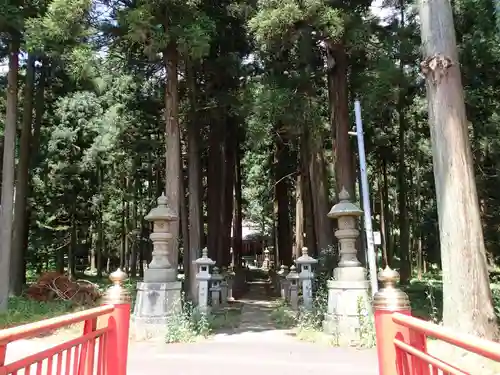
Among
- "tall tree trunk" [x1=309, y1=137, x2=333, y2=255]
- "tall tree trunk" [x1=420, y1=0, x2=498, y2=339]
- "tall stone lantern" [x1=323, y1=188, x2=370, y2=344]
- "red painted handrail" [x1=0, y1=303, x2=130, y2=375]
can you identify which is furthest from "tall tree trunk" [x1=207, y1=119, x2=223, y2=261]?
"red painted handrail" [x1=0, y1=303, x2=130, y2=375]

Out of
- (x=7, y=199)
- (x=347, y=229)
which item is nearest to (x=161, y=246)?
(x=347, y=229)

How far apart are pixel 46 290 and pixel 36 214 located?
1003cm

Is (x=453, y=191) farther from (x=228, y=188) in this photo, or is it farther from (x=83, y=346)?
(x=228, y=188)

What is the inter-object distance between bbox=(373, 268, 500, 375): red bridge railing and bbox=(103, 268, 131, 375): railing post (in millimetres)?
2127

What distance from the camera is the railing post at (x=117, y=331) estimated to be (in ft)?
12.2

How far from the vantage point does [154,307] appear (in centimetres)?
880

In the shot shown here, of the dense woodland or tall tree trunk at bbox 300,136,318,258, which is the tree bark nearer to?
the dense woodland

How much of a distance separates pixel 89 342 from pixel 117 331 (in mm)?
611

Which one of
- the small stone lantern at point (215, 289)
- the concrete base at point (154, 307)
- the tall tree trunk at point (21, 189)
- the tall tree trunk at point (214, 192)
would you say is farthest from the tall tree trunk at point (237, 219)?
the concrete base at point (154, 307)

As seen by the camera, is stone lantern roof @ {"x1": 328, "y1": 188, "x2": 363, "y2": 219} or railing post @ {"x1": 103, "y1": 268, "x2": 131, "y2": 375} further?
stone lantern roof @ {"x1": 328, "y1": 188, "x2": 363, "y2": 219}

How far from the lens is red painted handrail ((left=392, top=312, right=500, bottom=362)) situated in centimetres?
169

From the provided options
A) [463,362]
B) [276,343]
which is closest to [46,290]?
[276,343]

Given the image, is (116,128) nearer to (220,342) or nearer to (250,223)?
(220,342)

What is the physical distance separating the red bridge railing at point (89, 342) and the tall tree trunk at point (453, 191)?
439 cm
